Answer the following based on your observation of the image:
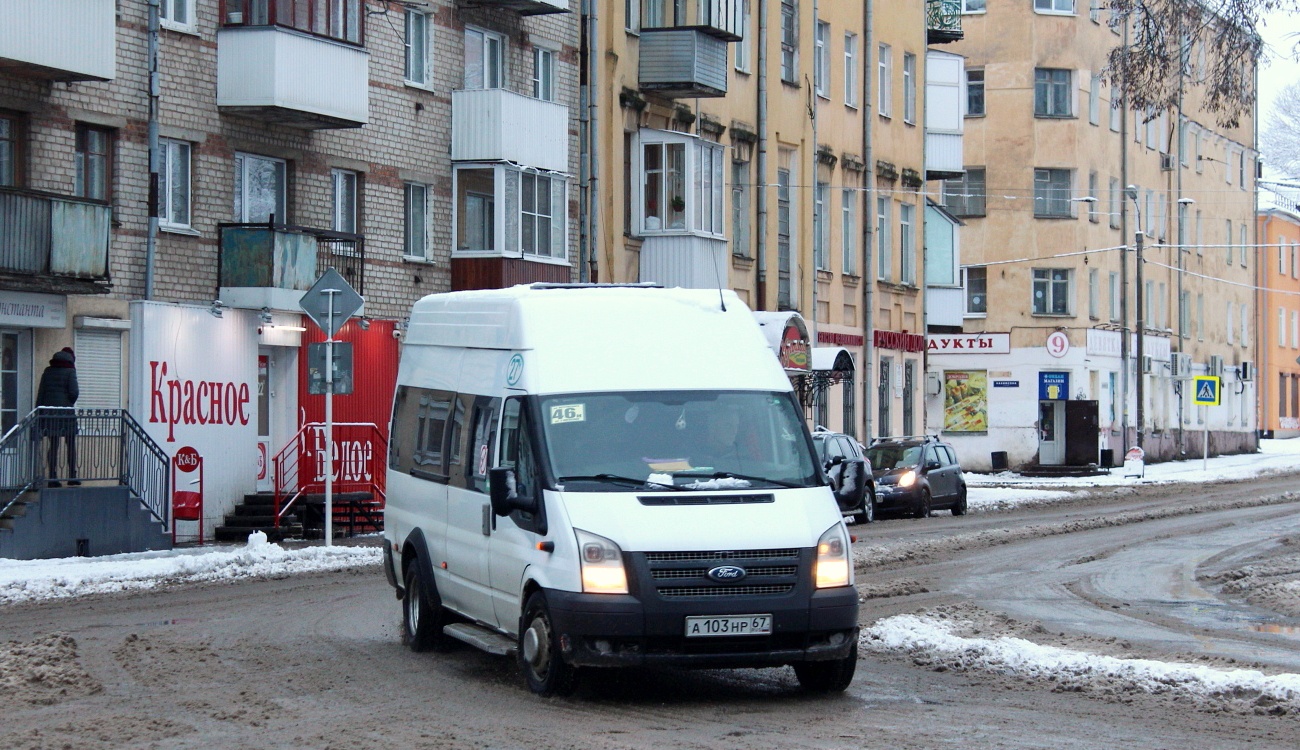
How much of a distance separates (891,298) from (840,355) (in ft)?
27.7

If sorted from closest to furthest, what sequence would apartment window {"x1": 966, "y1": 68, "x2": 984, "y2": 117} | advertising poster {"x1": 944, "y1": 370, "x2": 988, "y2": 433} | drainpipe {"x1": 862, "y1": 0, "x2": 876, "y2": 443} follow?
drainpipe {"x1": 862, "y1": 0, "x2": 876, "y2": 443}
advertising poster {"x1": 944, "y1": 370, "x2": 988, "y2": 433}
apartment window {"x1": 966, "y1": 68, "x2": 984, "y2": 117}

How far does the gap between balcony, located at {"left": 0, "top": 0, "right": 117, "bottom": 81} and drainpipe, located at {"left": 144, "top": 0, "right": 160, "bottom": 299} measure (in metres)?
1.21

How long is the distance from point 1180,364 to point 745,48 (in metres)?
29.2

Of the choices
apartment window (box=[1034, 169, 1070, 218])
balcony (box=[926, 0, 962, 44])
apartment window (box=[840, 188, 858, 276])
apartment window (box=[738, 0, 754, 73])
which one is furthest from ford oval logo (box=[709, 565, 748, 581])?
apartment window (box=[1034, 169, 1070, 218])

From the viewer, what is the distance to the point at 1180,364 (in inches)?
2542

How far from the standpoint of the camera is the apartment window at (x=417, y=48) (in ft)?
103

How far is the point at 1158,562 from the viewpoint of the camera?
73.4 ft

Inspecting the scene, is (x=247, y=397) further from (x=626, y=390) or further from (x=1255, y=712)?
(x=1255, y=712)

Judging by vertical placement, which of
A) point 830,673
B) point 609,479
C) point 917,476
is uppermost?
point 609,479

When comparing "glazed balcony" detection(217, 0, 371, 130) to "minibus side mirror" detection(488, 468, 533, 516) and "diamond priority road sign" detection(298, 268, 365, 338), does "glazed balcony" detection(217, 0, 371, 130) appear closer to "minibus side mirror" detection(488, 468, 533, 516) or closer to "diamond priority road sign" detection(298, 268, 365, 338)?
"diamond priority road sign" detection(298, 268, 365, 338)

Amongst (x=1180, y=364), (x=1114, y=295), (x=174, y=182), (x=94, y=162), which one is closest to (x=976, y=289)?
(x=1114, y=295)

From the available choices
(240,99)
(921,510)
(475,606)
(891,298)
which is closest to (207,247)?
(240,99)

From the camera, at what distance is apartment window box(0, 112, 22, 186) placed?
23.9m

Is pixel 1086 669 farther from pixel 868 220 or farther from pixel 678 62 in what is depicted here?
pixel 868 220
